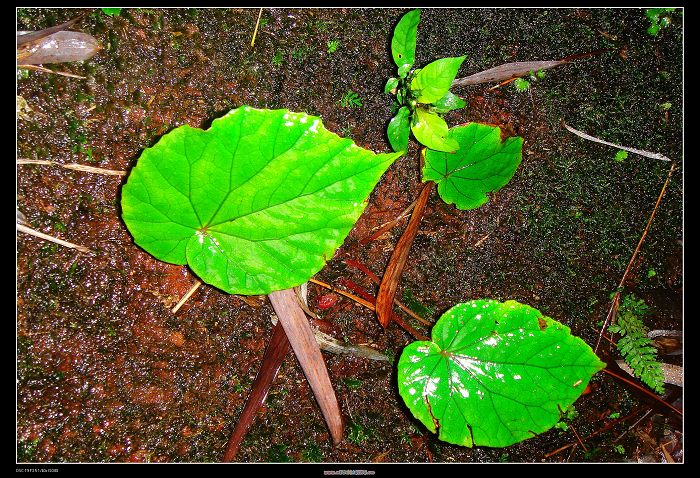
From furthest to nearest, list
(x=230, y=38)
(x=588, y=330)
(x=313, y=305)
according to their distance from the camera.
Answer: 1. (x=588, y=330)
2. (x=313, y=305)
3. (x=230, y=38)

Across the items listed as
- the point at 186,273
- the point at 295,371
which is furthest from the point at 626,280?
the point at 186,273

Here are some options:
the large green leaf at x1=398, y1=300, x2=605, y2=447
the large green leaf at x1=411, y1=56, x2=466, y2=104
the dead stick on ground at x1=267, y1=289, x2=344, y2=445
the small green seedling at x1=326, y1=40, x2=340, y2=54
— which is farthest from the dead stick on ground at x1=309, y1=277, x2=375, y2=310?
the small green seedling at x1=326, y1=40, x2=340, y2=54

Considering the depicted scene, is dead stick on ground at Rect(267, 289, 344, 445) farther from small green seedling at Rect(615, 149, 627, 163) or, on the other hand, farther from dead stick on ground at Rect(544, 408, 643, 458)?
small green seedling at Rect(615, 149, 627, 163)

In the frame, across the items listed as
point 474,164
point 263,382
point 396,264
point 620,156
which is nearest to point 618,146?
point 620,156

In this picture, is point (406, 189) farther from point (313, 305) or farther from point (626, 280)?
point (626, 280)

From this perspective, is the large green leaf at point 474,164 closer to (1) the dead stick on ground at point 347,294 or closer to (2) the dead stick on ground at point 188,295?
(1) the dead stick on ground at point 347,294

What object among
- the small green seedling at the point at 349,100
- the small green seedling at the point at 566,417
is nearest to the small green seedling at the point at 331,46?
the small green seedling at the point at 349,100
